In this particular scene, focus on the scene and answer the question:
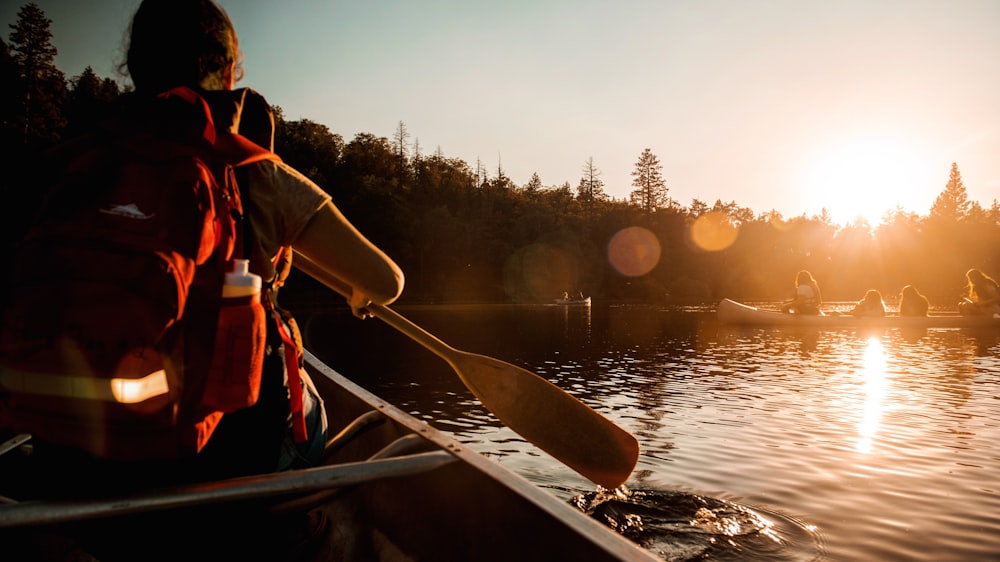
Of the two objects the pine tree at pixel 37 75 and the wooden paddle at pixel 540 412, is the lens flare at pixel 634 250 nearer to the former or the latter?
the pine tree at pixel 37 75

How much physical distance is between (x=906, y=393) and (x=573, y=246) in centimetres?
5726

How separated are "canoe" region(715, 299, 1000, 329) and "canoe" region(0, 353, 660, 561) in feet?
72.8

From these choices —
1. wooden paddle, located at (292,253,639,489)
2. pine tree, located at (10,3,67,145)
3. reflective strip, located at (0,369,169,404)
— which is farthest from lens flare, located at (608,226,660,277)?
reflective strip, located at (0,369,169,404)

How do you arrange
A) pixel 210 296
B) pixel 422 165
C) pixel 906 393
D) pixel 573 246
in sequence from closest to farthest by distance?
1. pixel 210 296
2. pixel 906 393
3. pixel 573 246
4. pixel 422 165

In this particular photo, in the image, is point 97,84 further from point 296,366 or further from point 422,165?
point 296,366

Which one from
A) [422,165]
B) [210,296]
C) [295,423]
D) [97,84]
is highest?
[97,84]

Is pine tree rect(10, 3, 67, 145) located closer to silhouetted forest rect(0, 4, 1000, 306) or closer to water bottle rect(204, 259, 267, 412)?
silhouetted forest rect(0, 4, 1000, 306)

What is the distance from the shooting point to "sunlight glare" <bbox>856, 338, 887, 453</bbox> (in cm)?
707

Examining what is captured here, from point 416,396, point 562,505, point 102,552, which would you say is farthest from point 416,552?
point 416,396

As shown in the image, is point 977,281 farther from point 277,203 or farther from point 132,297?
point 132,297

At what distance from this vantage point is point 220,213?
4.19ft

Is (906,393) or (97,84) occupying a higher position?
(97,84)

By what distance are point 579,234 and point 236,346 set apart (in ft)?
240

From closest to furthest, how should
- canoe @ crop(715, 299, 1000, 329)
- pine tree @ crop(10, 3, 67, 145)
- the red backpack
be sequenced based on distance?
the red backpack < canoe @ crop(715, 299, 1000, 329) < pine tree @ crop(10, 3, 67, 145)
